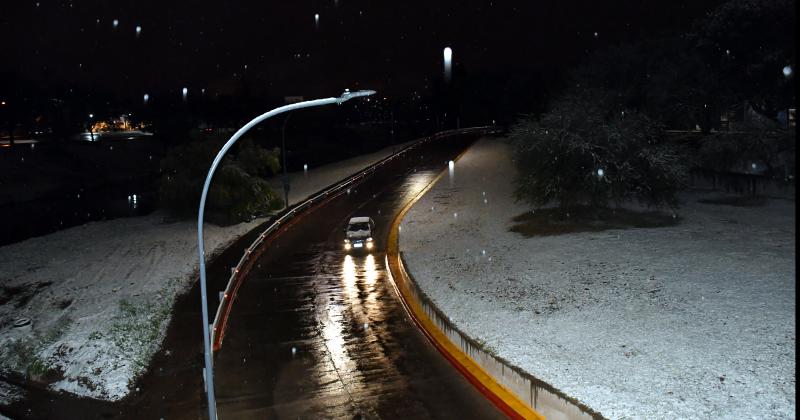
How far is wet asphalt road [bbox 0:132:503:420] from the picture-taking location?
13.7 m

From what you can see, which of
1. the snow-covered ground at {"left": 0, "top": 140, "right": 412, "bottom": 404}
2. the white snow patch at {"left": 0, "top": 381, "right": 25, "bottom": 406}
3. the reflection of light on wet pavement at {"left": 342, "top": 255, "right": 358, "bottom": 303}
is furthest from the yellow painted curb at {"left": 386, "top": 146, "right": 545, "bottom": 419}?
the white snow patch at {"left": 0, "top": 381, "right": 25, "bottom": 406}

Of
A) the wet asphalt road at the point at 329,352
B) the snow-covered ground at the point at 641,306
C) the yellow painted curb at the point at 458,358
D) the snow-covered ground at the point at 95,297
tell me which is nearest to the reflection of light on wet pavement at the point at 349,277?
the wet asphalt road at the point at 329,352

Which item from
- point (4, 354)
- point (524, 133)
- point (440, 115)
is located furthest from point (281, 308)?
point (440, 115)

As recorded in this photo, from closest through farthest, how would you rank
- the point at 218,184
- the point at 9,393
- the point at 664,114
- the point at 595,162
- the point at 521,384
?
the point at 521,384
the point at 9,393
the point at 595,162
the point at 218,184
the point at 664,114

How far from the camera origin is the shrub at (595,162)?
30422 mm

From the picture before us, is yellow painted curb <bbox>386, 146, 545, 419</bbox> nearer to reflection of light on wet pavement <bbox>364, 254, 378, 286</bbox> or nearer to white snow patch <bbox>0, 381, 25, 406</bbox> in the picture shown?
reflection of light on wet pavement <bbox>364, 254, 378, 286</bbox>

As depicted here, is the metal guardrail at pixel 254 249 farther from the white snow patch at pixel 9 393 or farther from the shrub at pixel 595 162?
the shrub at pixel 595 162

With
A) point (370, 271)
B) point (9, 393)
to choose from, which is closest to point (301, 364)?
point (9, 393)

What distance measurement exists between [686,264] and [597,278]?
11.3ft

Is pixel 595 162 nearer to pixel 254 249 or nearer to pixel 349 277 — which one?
pixel 349 277

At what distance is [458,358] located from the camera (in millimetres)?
15773

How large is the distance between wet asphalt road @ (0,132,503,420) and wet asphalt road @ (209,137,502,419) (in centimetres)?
3

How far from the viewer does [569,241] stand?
89.7 ft

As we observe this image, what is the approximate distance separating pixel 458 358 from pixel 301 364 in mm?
4151
